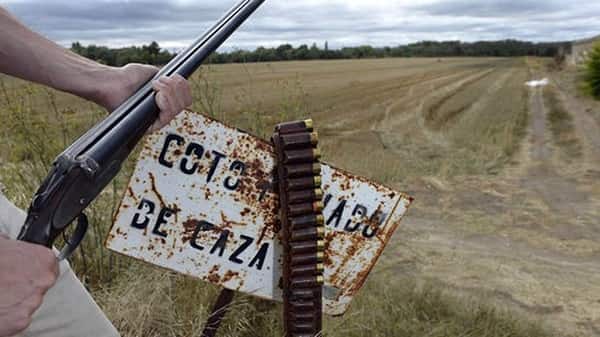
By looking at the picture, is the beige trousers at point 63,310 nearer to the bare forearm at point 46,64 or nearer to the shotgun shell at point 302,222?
the bare forearm at point 46,64

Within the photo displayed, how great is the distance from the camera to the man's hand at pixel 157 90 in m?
1.88

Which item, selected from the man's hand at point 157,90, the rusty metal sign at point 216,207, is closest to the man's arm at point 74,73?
the man's hand at point 157,90

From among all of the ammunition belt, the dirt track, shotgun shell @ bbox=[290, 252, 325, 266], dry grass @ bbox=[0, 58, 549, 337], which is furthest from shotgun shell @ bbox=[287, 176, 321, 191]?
the dirt track

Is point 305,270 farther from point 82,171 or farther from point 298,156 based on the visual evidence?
point 82,171

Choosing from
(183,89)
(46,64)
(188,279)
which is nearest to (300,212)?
(183,89)

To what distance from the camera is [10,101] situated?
3639mm

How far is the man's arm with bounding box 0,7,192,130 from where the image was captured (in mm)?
1845

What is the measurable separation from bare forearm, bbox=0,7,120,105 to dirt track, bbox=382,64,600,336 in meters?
3.38

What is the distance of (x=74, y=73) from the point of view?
6.40 ft

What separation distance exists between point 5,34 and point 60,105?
2.38 meters

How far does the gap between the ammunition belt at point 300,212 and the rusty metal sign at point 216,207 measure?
0.08 metres

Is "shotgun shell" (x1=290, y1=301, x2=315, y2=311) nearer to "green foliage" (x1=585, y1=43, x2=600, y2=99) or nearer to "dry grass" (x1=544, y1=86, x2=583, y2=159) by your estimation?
"dry grass" (x1=544, y1=86, x2=583, y2=159)

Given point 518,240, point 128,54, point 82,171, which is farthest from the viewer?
point 518,240

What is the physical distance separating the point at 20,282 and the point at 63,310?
689 mm
